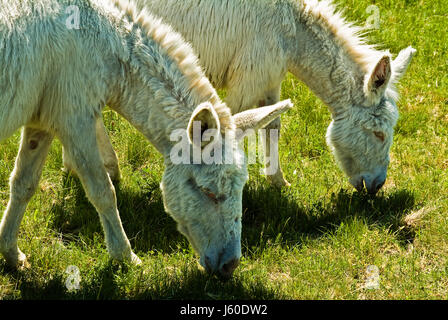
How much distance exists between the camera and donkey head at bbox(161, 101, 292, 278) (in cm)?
521

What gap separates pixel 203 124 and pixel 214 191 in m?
0.61

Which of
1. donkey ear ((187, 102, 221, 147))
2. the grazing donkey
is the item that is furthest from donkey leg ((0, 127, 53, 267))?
donkey ear ((187, 102, 221, 147))

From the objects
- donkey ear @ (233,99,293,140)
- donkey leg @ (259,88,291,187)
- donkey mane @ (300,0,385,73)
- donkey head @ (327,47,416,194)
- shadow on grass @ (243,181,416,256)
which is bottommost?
shadow on grass @ (243,181,416,256)

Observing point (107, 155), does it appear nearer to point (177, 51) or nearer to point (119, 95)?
point (119, 95)

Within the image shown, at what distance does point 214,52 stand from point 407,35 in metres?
4.27

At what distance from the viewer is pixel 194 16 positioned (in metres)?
6.82

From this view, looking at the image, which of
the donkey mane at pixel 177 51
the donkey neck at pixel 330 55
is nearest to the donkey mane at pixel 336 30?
the donkey neck at pixel 330 55

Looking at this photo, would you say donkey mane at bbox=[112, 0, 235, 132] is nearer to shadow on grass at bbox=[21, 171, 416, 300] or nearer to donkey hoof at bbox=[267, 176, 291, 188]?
shadow on grass at bbox=[21, 171, 416, 300]

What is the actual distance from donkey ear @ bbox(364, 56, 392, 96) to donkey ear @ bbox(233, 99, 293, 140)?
1601 millimetres

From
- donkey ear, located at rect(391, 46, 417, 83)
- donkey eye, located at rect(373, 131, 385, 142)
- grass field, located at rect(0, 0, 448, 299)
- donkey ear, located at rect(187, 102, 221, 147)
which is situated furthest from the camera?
donkey ear, located at rect(391, 46, 417, 83)

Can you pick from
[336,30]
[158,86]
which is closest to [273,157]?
[336,30]

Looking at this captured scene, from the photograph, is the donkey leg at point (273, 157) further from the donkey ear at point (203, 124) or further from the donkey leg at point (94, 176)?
the donkey ear at point (203, 124)

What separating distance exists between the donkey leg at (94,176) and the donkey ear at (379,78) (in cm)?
282

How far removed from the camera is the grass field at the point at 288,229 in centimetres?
573
